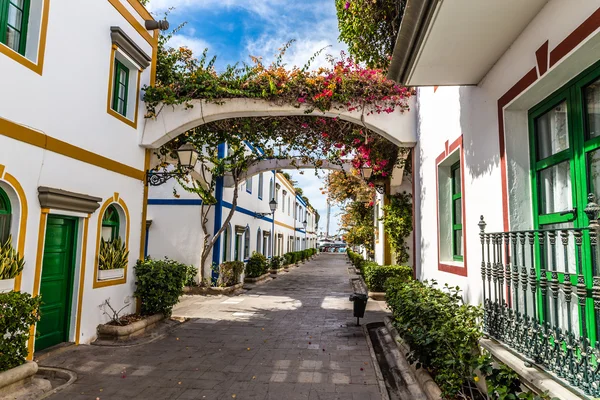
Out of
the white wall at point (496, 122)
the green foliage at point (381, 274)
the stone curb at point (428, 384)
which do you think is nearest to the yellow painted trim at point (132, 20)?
the white wall at point (496, 122)

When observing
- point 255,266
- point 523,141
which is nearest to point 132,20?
point 523,141

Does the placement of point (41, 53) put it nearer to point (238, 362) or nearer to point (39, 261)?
point (39, 261)

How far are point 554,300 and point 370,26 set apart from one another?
4.35m

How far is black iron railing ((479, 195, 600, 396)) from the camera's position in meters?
2.20

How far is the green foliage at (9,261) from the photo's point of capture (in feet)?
14.7

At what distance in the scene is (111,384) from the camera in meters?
4.53

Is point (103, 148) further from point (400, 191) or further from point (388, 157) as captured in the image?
point (400, 191)

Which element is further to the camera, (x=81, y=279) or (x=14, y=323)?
(x=81, y=279)

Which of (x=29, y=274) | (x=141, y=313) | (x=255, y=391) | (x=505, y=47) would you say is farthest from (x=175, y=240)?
(x=505, y=47)

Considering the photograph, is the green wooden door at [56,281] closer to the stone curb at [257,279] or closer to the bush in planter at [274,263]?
the stone curb at [257,279]

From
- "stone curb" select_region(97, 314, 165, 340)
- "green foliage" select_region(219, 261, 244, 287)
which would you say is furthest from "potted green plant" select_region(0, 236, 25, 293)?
"green foliage" select_region(219, 261, 244, 287)

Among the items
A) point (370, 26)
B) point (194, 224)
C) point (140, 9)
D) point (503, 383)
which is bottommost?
point (503, 383)

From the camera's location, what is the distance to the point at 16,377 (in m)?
4.02

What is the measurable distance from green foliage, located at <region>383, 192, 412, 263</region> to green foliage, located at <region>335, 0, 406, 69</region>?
16.8ft
